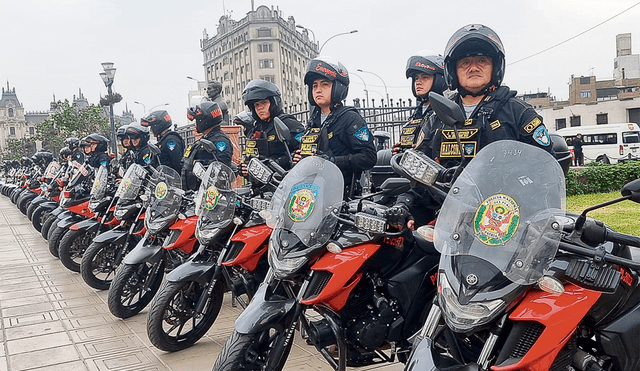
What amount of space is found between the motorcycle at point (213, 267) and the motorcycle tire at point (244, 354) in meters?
1.08

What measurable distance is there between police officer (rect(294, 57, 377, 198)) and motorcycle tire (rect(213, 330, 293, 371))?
1.76 metres

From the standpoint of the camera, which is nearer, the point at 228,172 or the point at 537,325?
the point at 537,325

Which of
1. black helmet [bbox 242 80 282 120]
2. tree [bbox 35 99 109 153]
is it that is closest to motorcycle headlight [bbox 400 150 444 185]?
black helmet [bbox 242 80 282 120]

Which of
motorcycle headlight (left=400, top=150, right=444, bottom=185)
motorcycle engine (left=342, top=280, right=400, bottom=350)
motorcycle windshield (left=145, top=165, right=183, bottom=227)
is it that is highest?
motorcycle headlight (left=400, top=150, right=444, bottom=185)

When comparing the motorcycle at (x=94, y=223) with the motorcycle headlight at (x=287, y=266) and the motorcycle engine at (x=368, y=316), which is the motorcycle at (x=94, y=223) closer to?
the motorcycle headlight at (x=287, y=266)

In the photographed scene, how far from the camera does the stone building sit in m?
78.9

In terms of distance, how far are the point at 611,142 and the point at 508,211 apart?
3091 centimetres

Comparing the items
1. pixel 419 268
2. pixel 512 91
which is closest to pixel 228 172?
pixel 419 268

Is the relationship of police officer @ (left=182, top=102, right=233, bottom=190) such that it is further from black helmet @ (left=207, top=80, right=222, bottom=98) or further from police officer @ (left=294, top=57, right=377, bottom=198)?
black helmet @ (left=207, top=80, right=222, bottom=98)

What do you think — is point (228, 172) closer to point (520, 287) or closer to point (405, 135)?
point (405, 135)

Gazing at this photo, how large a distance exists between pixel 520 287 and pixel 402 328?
4.18 ft

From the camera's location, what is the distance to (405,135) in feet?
18.9

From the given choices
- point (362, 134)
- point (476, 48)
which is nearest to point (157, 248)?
point (362, 134)

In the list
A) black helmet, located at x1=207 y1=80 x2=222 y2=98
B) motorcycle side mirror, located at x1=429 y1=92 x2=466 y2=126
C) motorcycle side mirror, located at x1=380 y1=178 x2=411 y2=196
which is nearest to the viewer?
motorcycle side mirror, located at x1=429 y1=92 x2=466 y2=126
